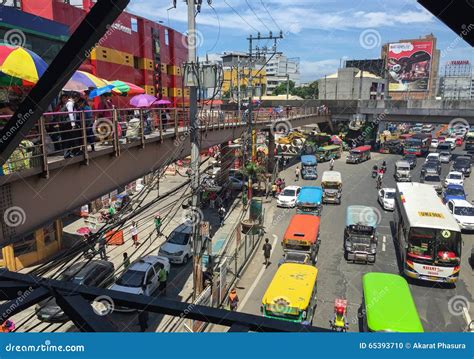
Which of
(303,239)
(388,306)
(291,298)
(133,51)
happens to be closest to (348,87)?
(133,51)

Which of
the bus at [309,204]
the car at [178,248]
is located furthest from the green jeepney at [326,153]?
the car at [178,248]

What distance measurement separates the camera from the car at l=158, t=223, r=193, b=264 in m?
18.7

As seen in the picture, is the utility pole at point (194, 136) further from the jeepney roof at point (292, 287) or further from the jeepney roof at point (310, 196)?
the jeepney roof at point (310, 196)

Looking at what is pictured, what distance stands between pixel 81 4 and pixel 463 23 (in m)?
27.2

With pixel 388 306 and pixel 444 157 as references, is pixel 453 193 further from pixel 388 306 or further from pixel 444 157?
pixel 444 157

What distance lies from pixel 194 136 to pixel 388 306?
777 centimetres

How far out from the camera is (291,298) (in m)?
12.3

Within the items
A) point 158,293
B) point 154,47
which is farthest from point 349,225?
point 154,47

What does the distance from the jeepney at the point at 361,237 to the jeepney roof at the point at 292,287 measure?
4.54 metres

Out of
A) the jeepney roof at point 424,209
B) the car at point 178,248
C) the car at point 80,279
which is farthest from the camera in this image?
the car at point 178,248

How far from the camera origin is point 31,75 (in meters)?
6.97

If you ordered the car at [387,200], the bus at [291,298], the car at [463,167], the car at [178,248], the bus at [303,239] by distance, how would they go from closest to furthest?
the bus at [291,298] → the bus at [303,239] → the car at [178,248] → the car at [387,200] → the car at [463,167]

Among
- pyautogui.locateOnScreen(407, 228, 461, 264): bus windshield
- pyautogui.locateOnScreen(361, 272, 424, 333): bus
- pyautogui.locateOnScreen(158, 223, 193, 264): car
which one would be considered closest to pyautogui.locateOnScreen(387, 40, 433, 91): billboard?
pyautogui.locateOnScreen(407, 228, 461, 264): bus windshield

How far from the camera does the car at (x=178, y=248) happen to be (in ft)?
61.3
